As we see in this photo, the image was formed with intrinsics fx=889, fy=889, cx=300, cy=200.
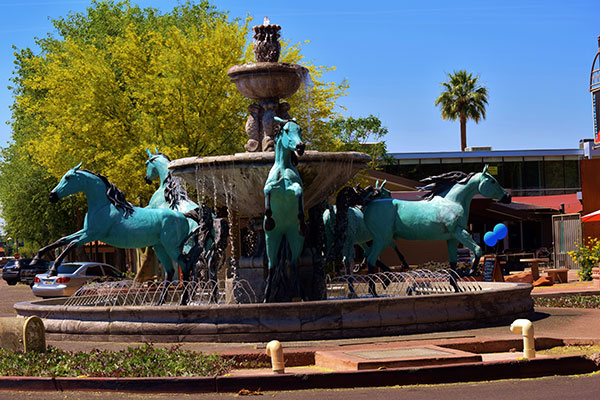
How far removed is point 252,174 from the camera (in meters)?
15.0

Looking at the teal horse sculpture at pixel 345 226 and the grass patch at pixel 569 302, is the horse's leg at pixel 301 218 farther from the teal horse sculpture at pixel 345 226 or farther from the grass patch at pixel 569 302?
the grass patch at pixel 569 302

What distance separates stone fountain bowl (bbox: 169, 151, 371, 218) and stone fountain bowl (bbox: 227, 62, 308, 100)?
2.06 m

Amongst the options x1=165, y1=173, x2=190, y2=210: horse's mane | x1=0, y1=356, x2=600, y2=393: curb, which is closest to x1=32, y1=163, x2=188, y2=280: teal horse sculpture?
x1=165, y1=173, x2=190, y2=210: horse's mane

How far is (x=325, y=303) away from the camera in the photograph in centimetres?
1251

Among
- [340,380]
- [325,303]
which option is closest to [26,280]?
[325,303]

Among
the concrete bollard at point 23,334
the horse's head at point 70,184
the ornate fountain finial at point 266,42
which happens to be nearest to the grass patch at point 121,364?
the concrete bollard at point 23,334

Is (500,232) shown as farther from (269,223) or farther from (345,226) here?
(269,223)

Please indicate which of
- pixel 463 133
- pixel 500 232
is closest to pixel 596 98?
pixel 500 232

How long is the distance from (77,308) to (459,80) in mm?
59143

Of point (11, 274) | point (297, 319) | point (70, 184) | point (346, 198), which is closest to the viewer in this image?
point (297, 319)

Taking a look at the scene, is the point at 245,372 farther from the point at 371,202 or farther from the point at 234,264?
the point at 371,202

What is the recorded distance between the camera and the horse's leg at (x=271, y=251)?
47.4 ft

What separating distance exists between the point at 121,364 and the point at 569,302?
37.4 feet

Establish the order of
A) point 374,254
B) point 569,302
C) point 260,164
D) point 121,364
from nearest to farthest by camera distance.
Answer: point 121,364, point 260,164, point 569,302, point 374,254
